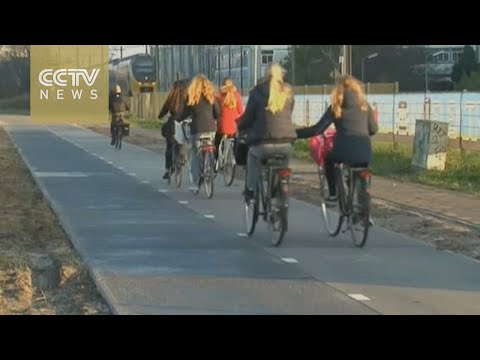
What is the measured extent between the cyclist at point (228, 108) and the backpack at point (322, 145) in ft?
18.2

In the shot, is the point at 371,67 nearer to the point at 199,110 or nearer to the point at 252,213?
the point at 199,110

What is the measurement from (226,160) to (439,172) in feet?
14.7

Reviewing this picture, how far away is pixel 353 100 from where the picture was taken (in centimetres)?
1225

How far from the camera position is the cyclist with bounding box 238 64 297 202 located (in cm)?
1234

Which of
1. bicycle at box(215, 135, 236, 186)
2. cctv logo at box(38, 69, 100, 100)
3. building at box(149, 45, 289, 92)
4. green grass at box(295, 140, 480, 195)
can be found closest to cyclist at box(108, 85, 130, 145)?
green grass at box(295, 140, 480, 195)

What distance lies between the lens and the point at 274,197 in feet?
40.3

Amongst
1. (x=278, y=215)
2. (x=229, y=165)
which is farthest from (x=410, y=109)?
(x=278, y=215)

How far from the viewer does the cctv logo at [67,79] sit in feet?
230

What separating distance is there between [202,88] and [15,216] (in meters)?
3.62

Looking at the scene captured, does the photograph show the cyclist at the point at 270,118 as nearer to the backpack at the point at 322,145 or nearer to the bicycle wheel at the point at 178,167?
the backpack at the point at 322,145

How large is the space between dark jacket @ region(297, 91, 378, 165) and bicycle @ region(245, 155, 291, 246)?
43cm

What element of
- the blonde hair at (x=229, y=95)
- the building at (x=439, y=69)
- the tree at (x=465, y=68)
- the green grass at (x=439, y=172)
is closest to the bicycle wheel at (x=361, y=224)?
the green grass at (x=439, y=172)
